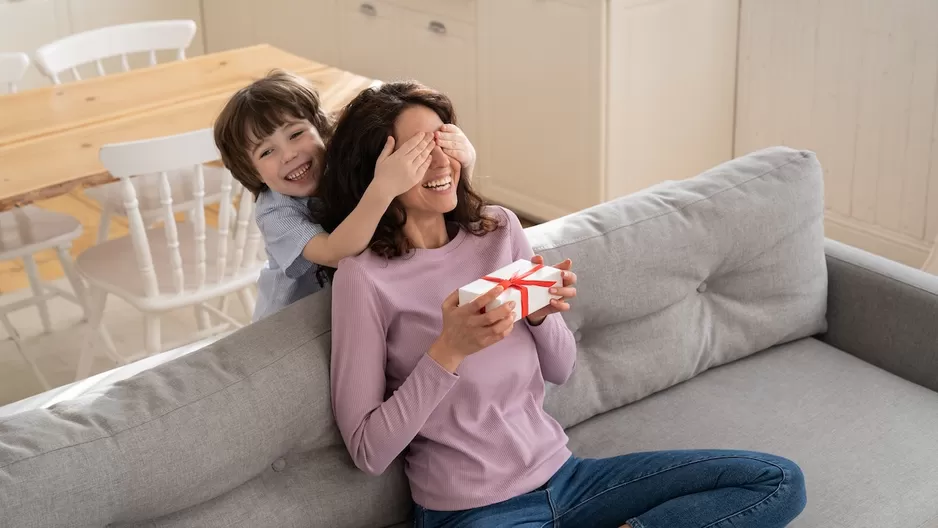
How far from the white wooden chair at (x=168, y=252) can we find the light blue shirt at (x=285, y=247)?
53 centimetres

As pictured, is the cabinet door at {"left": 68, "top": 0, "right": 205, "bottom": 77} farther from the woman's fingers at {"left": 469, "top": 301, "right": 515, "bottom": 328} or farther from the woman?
the woman's fingers at {"left": 469, "top": 301, "right": 515, "bottom": 328}

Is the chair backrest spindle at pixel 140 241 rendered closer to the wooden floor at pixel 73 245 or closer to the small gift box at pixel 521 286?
the wooden floor at pixel 73 245

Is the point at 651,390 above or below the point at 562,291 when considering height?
below

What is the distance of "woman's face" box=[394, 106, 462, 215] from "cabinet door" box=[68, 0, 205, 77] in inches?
139

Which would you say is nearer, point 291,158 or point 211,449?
point 211,449

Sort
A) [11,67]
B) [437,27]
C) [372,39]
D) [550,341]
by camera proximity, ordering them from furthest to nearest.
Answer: [372,39], [437,27], [11,67], [550,341]

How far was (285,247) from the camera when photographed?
1799 millimetres

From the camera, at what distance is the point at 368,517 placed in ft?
5.61

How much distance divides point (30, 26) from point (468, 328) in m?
3.75

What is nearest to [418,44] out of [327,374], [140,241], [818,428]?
[140,241]

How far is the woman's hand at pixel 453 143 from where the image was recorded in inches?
64.9

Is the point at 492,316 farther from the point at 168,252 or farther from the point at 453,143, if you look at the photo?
the point at 168,252

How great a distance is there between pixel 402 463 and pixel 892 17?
2.27m

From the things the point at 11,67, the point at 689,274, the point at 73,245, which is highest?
the point at 11,67
